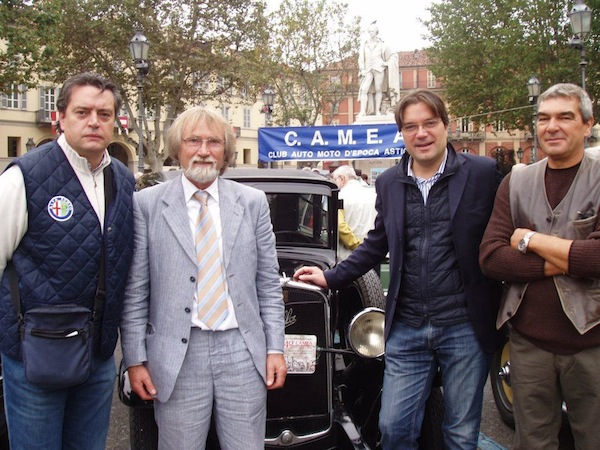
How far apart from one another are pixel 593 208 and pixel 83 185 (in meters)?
2.07

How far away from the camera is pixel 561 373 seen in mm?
2584

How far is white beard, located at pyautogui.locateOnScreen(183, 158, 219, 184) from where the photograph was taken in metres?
2.47

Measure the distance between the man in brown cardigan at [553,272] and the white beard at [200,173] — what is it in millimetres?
1237

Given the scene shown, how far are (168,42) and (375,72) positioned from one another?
12.7 meters

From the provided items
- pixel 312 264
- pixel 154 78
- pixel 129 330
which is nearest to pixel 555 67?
pixel 154 78

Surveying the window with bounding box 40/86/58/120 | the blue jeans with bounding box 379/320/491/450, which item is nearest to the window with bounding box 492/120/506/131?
the window with bounding box 40/86/58/120

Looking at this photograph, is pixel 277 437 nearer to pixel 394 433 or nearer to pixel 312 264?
pixel 394 433

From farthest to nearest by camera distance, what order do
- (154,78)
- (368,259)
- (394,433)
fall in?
(154,78), (368,259), (394,433)

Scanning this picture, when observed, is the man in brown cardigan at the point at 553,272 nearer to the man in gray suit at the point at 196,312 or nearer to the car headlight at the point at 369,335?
the car headlight at the point at 369,335

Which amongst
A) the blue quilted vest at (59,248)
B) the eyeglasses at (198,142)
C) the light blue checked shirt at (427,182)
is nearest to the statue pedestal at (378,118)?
the light blue checked shirt at (427,182)

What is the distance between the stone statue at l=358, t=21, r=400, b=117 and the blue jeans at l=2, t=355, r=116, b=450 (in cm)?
1535

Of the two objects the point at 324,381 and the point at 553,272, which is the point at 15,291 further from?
the point at 553,272

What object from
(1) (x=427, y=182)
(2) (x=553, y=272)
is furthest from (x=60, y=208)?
(2) (x=553, y=272)

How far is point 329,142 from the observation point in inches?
320
